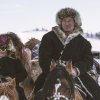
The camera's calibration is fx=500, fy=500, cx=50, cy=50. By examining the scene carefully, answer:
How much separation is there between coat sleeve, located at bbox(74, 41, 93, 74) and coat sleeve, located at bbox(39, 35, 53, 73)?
1.46 feet

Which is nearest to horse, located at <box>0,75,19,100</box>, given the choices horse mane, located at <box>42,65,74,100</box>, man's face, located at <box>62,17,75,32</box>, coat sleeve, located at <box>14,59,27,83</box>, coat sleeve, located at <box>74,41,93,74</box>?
coat sleeve, located at <box>14,59,27,83</box>

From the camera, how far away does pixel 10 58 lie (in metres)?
8.12

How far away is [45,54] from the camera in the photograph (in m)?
7.76

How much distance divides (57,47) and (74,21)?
1.64ft

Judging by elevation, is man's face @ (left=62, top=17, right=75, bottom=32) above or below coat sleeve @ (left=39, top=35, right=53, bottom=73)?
above

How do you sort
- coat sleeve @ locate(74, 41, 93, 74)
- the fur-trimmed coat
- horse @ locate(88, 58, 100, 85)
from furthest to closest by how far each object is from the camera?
horse @ locate(88, 58, 100, 85)
the fur-trimmed coat
coat sleeve @ locate(74, 41, 93, 74)

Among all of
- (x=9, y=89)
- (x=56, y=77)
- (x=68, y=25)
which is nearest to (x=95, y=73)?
(x=68, y=25)

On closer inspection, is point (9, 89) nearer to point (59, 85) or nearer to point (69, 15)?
point (59, 85)

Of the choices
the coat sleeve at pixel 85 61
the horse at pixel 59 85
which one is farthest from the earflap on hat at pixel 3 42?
the horse at pixel 59 85

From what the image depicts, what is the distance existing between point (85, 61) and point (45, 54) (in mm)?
631

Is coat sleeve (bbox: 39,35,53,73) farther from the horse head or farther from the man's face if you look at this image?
the horse head

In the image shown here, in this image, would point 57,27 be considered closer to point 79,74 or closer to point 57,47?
point 57,47

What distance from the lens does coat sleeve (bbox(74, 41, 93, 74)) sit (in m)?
7.57

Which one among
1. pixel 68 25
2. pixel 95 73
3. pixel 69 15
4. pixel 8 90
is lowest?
pixel 95 73
